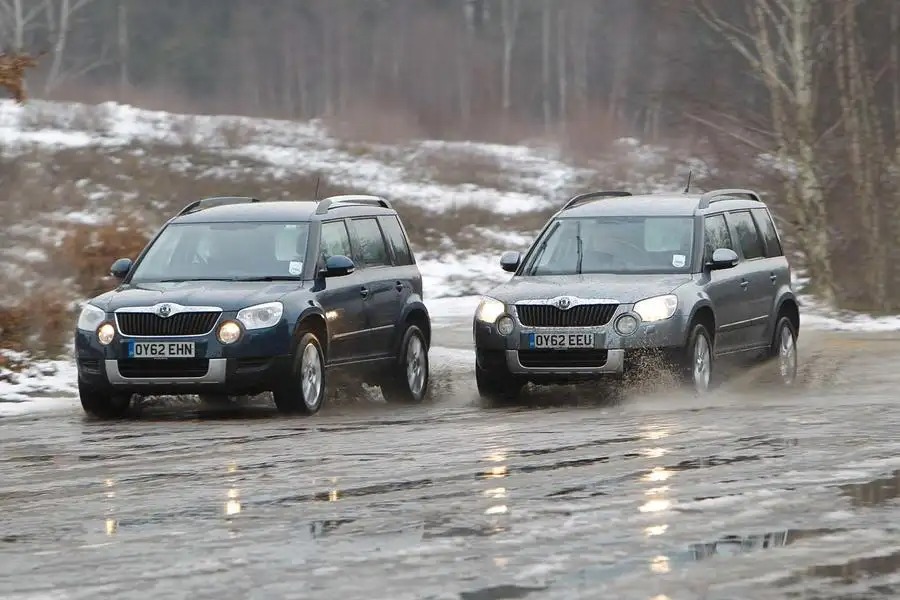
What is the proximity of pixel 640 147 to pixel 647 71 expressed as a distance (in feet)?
64.6

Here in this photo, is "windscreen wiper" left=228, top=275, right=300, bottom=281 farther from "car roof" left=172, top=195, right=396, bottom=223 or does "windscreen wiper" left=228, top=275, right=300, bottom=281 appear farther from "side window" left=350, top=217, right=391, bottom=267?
"side window" left=350, top=217, right=391, bottom=267

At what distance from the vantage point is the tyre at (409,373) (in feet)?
52.7

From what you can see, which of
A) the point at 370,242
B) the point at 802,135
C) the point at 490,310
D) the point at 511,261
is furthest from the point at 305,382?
the point at 802,135

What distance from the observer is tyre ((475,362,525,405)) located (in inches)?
594

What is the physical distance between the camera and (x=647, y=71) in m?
78.4

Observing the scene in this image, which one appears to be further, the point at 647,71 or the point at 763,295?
the point at 647,71

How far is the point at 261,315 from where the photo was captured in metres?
14.2

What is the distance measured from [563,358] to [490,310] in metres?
0.71

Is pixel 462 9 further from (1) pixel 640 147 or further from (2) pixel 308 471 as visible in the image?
(2) pixel 308 471

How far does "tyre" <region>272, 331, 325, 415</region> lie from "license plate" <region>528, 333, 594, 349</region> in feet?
5.31

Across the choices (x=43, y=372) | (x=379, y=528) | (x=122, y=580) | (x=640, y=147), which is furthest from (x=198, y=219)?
(x=640, y=147)

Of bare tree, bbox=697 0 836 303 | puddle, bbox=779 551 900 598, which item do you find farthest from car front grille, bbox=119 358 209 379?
bare tree, bbox=697 0 836 303

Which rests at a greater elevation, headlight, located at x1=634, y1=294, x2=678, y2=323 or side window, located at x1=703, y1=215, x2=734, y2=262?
side window, located at x1=703, y1=215, x2=734, y2=262

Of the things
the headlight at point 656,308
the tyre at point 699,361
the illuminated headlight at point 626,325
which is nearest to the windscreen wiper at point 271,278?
the illuminated headlight at point 626,325
